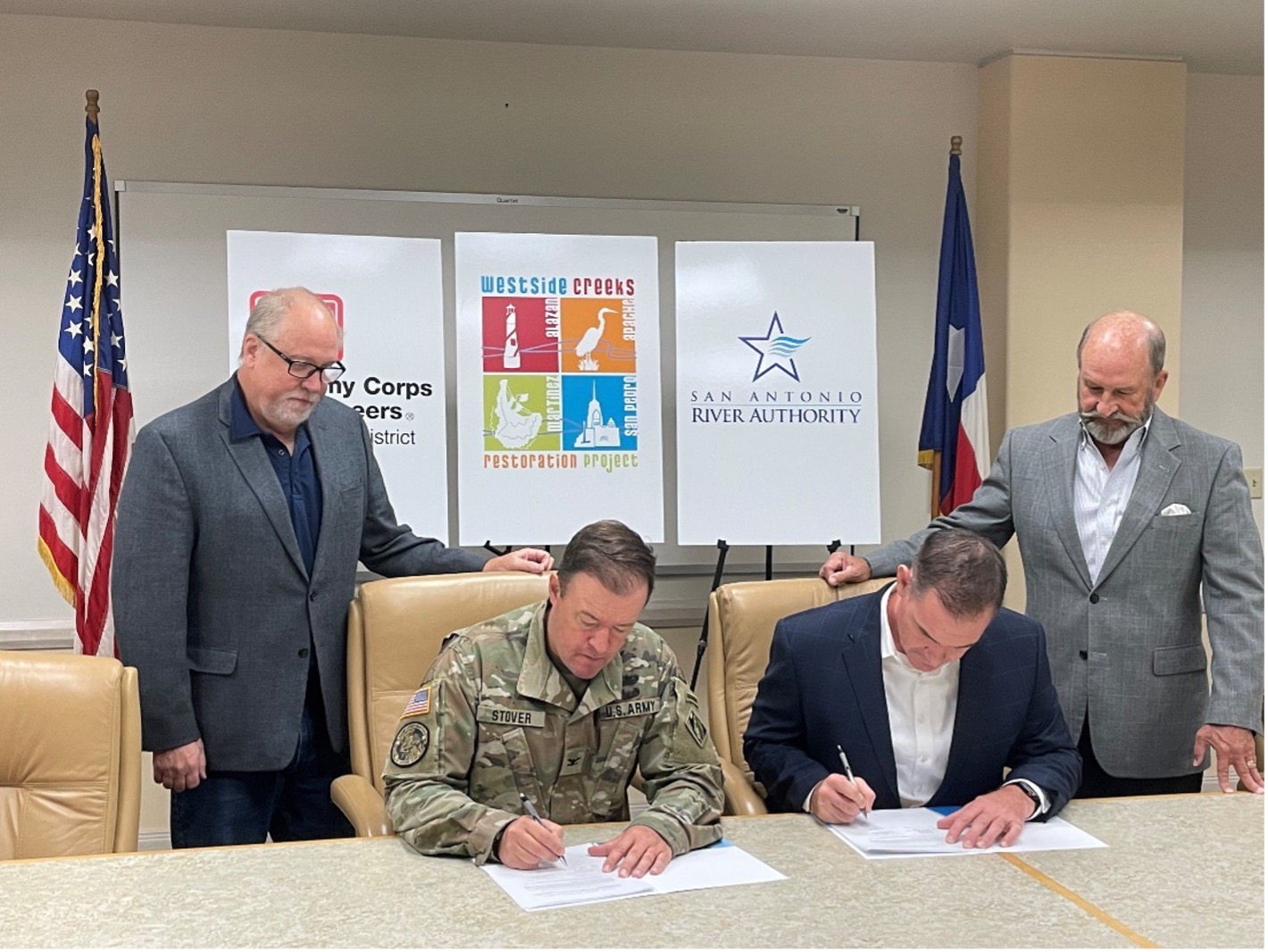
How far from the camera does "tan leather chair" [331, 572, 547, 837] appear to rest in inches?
102

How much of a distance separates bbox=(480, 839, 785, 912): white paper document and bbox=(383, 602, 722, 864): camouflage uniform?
0.06 meters

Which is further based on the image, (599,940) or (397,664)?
(397,664)

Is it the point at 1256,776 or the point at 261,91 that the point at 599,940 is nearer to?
the point at 1256,776

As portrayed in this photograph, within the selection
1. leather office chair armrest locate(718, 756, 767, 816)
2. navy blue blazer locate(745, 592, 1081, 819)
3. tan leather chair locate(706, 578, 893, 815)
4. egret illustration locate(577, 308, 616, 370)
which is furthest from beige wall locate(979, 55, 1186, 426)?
leather office chair armrest locate(718, 756, 767, 816)

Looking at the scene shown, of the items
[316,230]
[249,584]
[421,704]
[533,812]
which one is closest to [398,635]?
[249,584]

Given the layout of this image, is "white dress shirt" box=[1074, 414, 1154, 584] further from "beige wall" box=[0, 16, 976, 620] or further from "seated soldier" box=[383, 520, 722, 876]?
"beige wall" box=[0, 16, 976, 620]

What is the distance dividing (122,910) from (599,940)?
0.63 meters

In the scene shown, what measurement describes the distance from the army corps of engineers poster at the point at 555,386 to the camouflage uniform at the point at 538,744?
5.54ft

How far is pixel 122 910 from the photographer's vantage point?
5.61 ft

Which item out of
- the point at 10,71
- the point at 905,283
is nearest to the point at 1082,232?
the point at 905,283

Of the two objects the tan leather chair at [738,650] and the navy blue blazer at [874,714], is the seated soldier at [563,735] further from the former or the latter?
the tan leather chair at [738,650]

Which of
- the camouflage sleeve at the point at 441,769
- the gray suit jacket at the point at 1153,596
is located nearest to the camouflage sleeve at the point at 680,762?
the camouflage sleeve at the point at 441,769

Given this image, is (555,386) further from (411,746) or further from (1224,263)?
(1224,263)

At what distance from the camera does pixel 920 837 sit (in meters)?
2.09
